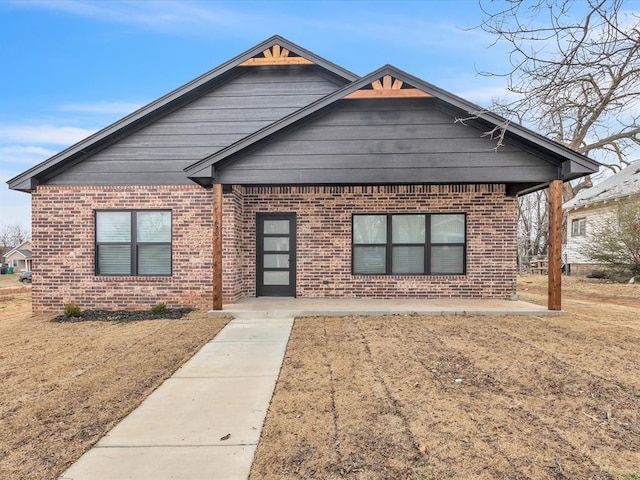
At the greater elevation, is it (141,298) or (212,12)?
(212,12)

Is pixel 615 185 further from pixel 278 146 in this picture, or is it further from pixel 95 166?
pixel 95 166

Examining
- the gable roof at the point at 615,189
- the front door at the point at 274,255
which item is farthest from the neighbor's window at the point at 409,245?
the gable roof at the point at 615,189

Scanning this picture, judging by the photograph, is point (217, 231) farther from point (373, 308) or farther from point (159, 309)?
point (373, 308)

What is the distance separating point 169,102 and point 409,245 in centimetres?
686

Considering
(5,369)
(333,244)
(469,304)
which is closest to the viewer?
(5,369)

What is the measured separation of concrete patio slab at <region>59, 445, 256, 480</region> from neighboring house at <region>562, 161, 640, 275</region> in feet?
68.3

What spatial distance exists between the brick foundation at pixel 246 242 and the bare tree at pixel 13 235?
85777mm

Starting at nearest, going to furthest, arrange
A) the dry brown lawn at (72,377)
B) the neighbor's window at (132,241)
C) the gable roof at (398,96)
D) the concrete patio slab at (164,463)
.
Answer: the concrete patio slab at (164,463) < the dry brown lawn at (72,377) < the gable roof at (398,96) < the neighbor's window at (132,241)

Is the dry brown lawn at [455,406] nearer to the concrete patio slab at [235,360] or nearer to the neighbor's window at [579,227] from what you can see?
the concrete patio slab at [235,360]

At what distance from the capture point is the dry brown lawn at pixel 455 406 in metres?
2.60

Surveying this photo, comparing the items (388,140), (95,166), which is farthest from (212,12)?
(388,140)

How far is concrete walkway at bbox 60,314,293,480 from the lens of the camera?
8.59 ft

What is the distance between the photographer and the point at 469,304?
836 cm

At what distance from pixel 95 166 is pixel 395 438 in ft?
29.4
